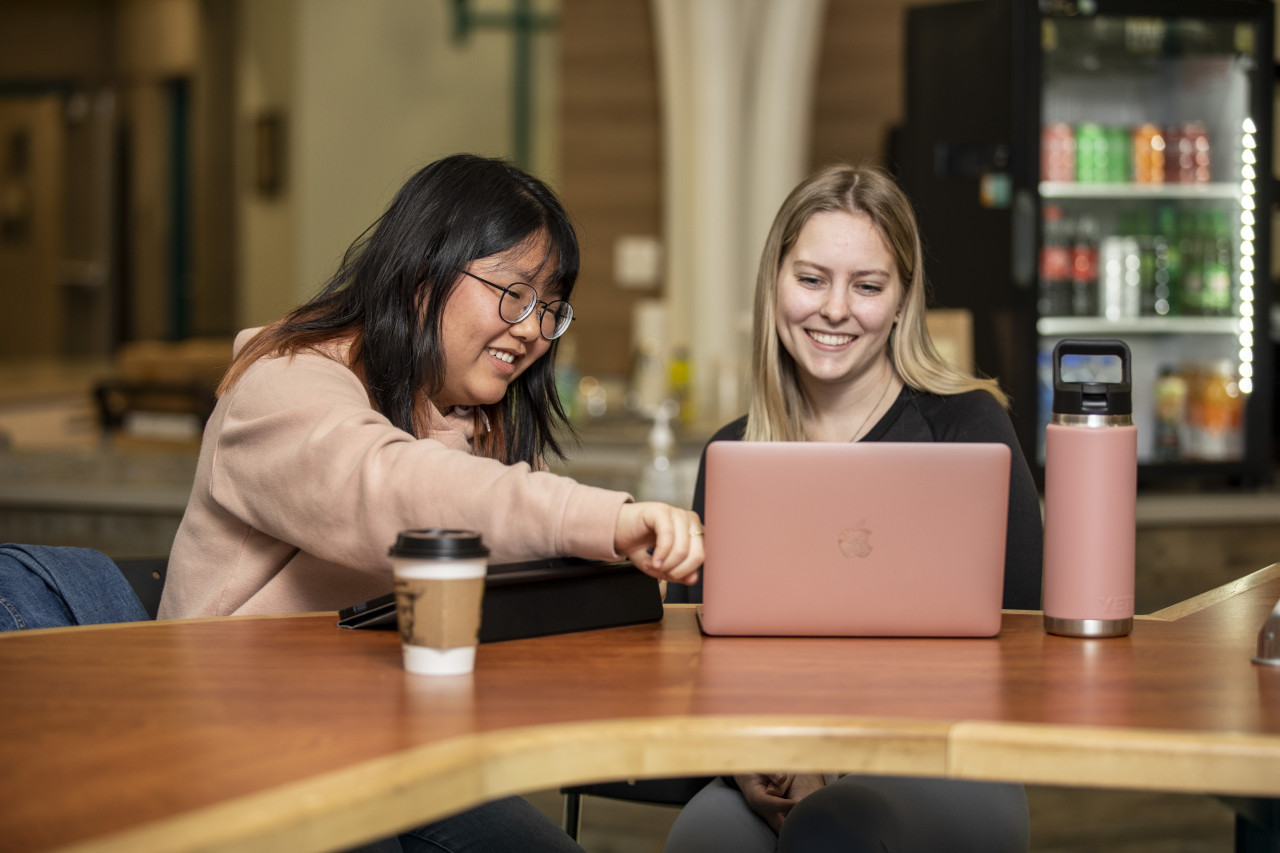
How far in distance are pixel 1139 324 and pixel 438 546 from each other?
11.5ft

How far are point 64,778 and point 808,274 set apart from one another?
1.27 meters

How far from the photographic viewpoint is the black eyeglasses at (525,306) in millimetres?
1526

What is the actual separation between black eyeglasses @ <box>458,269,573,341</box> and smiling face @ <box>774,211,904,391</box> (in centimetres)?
40

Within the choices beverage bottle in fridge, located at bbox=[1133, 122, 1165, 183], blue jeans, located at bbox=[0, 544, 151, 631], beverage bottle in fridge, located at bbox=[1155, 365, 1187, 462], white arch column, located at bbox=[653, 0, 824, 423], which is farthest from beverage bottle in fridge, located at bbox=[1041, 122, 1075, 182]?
blue jeans, located at bbox=[0, 544, 151, 631]

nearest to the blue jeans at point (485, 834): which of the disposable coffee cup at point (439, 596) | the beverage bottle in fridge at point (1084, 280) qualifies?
the disposable coffee cup at point (439, 596)

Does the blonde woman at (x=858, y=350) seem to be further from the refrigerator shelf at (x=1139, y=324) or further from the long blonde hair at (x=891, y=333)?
the refrigerator shelf at (x=1139, y=324)

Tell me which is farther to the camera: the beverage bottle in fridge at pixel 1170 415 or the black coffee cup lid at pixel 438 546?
the beverage bottle in fridge at pixel 1170 415

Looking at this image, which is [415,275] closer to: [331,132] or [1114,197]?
[1114,197]

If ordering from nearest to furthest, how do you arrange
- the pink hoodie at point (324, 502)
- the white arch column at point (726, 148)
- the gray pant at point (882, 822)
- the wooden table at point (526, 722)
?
the wooden table at point (526, 722), the pink hoodie at point (324, 502), the gray pant at point (882, 822), the white arch column at point (726, 148)

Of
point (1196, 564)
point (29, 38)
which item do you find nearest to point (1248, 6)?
point (1196, 564)

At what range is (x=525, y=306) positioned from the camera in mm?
1549

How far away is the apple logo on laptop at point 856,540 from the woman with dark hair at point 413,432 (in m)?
0.14

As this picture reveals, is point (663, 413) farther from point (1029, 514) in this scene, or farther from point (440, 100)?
point (440, 100)

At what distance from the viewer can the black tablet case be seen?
1256mm
